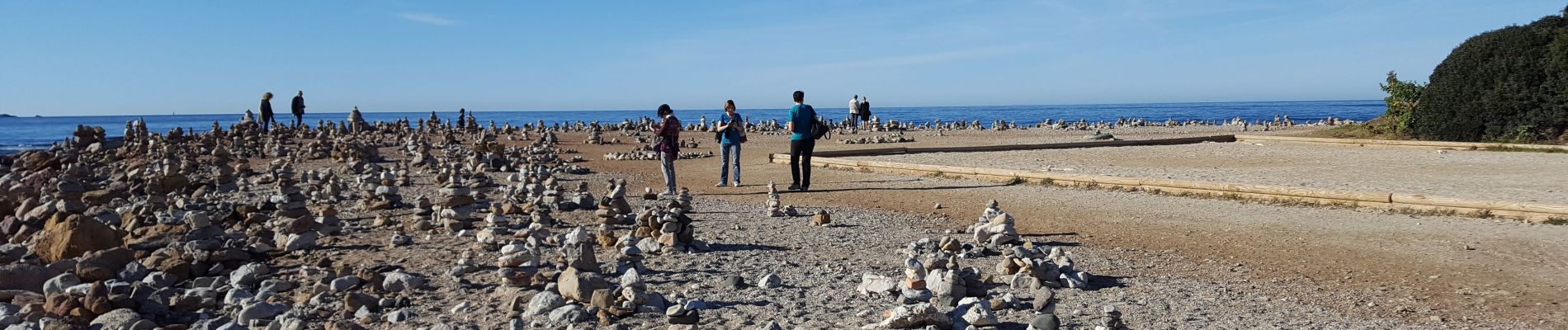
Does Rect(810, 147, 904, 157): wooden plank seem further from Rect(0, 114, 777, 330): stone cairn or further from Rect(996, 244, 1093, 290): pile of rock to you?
Rect(996, 244, 1093, 290): pile of rock

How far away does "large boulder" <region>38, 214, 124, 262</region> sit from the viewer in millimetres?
7664

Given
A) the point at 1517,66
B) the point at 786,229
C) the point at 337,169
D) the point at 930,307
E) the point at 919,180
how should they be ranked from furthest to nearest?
the point at 1517,66 < the point at 337,169 < the point at 919,180 < the point at 786,229 < the point at 930,307

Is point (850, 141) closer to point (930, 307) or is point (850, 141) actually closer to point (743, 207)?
point (743, 207)

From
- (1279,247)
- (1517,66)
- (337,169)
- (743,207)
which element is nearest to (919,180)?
(743,207)

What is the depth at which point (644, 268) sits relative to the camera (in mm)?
6875

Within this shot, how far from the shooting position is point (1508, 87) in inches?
744

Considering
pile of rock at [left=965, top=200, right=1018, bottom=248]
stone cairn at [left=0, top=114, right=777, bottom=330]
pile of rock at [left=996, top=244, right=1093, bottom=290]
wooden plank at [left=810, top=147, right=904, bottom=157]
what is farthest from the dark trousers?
pile of rock at [left=996, top=244, right=1093, bottom=290]

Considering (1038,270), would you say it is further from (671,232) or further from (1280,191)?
(1280,191)

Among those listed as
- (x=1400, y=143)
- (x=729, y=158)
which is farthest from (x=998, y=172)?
(x=1400, y=143)

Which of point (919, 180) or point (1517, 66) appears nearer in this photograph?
point (919, 180)

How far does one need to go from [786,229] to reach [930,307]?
395cm

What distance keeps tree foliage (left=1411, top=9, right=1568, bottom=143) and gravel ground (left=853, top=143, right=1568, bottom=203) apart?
173 centimetres

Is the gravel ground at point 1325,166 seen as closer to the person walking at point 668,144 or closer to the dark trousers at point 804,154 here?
the dark trousers at point 804,154

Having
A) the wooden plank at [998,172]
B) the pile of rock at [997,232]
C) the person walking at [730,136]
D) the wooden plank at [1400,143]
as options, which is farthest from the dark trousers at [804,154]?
the wooden plank at [1400,143]
